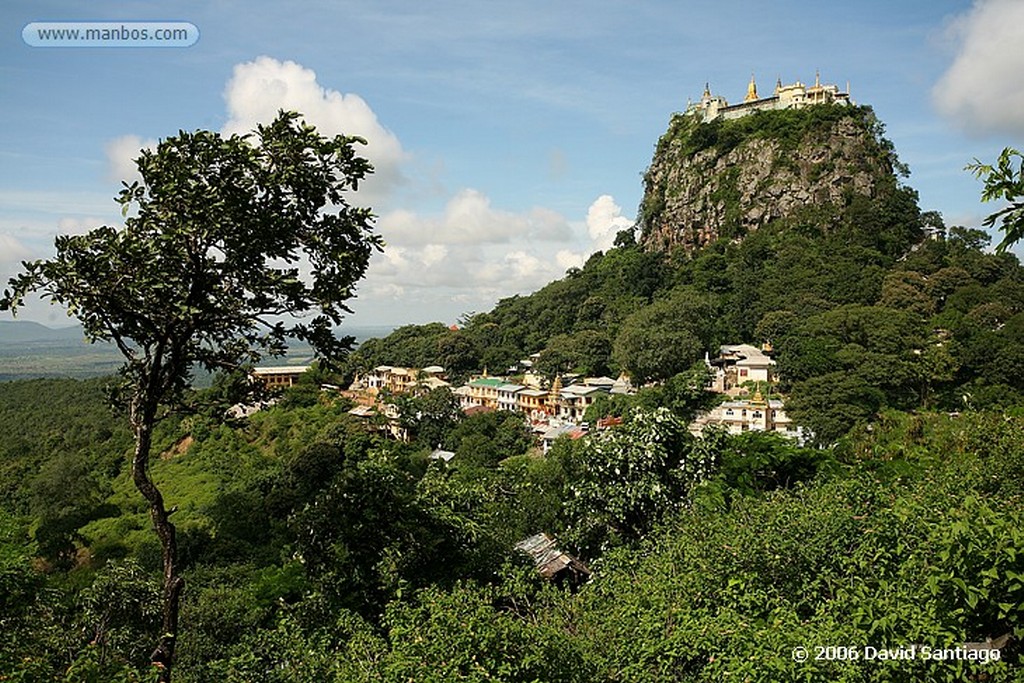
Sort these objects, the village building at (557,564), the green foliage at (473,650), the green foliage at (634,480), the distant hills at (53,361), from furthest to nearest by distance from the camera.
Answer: the distant hills at (53,361)
the village building at (557,564)
the green foliage at (634,480)
the green foliage at (473,650)

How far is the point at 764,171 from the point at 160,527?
58.5 metres

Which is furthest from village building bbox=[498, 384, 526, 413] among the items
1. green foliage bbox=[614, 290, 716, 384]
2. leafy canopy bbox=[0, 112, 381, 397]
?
leafy canopy bbox=[0, 112, 381, 397]

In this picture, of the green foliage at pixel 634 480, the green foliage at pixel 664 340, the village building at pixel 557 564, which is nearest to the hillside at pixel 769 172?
the green foliage at pixel 664 340

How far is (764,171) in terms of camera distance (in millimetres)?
56750

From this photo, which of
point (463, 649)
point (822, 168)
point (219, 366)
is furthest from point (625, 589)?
point (822, 168)

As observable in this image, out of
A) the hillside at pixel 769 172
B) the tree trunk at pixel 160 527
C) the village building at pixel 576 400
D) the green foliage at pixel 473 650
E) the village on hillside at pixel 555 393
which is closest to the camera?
the green foliage at pixel 473 650

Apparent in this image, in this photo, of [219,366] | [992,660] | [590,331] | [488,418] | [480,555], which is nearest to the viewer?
[992,660]

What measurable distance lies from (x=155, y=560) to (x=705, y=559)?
2014cm

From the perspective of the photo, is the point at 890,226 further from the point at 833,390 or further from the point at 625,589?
the point at 625,589

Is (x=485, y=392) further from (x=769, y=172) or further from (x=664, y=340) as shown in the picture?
(x=769, y=172)

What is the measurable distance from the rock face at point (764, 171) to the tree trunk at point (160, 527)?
2186 inches

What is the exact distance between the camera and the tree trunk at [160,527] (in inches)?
213

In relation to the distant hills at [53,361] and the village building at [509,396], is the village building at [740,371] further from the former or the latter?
the distant hills at [53,361]

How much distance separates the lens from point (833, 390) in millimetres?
30547
